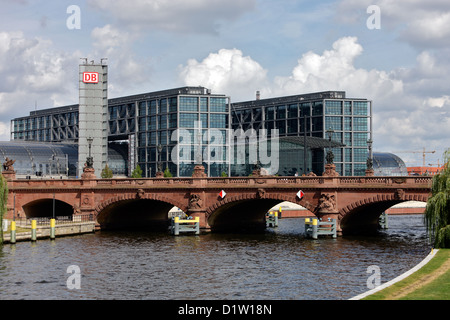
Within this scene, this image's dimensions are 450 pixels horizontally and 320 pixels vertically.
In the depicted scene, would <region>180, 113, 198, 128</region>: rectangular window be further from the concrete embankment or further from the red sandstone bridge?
the concrete embankment

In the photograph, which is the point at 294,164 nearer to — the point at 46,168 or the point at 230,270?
the point at 46,168

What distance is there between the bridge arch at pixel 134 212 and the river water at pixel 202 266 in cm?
663

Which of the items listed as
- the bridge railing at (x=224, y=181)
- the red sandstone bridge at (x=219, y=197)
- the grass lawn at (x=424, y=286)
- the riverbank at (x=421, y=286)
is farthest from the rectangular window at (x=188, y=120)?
the grass lawn at (x=424, y=286)

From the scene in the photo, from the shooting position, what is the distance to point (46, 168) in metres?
198

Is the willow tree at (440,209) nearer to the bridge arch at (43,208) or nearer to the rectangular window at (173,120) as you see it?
the bridge arch at (43,208)

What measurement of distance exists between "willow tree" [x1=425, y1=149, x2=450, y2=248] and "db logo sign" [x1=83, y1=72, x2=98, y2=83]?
87457mm

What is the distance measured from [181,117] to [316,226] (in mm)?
128673

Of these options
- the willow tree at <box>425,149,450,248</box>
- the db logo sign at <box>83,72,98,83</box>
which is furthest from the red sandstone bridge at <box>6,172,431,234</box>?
the db logo sign at <box>83,72,98,83</box>

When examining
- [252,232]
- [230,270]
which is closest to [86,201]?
[252,232]

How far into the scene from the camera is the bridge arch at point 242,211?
7694cm

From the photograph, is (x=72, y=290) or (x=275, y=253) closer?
(x=72, y=290)

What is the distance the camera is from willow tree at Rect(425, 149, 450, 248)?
5069 centimetres

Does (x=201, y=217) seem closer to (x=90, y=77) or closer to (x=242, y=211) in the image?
(x=242, y=211)

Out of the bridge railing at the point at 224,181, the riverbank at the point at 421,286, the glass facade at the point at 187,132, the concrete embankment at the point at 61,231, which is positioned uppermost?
the glass facade at the point at 187,132
